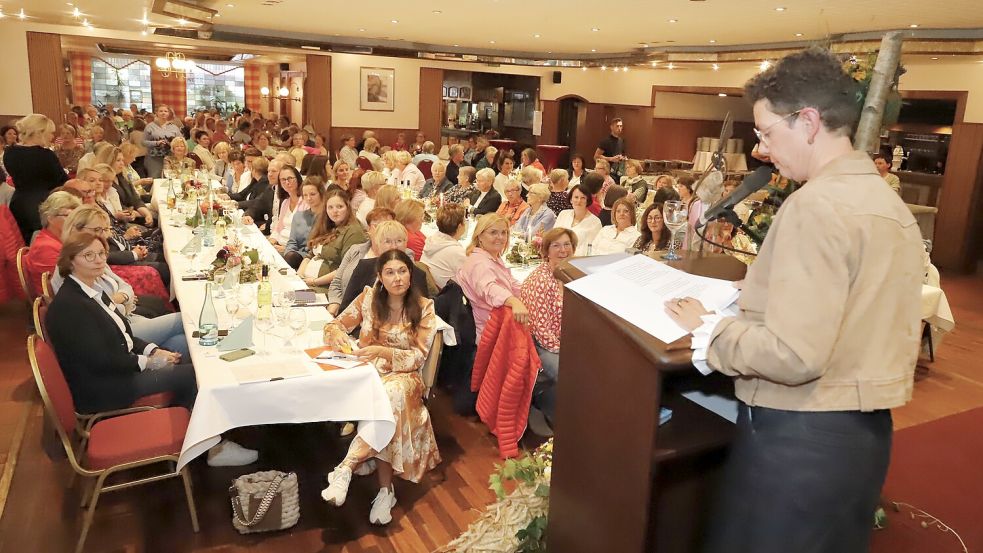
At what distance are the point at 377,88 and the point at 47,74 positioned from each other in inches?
248

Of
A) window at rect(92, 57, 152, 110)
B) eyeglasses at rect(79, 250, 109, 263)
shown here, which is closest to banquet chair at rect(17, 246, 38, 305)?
eyeglasses at rect(79, 250, 109, 263)

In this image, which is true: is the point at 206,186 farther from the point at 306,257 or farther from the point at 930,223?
the point at 930,223

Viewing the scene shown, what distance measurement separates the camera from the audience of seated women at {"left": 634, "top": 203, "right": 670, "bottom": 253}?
5.15m

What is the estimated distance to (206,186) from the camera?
830 centimetres

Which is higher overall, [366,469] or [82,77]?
[82,77]

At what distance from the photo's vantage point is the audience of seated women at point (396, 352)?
11.3 ft

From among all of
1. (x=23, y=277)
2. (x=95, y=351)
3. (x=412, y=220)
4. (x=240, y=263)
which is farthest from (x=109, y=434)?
(x=412, y=220)

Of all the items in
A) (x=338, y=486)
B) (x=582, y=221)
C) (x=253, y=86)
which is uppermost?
(x=253, y=86)

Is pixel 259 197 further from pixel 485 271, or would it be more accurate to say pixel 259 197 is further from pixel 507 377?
pixel 507 377

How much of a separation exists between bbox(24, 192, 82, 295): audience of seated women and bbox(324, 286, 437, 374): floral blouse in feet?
7.31

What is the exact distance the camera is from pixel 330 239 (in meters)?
5.60

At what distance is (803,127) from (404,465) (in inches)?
106

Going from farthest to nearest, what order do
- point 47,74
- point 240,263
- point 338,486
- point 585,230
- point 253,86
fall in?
1. point 253,86
2. point 47,74
3. point 585,230
4. point 240,263
5. point 338,486

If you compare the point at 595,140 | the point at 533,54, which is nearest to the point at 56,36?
the point at 533,54
